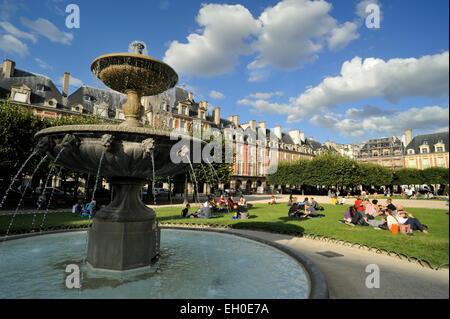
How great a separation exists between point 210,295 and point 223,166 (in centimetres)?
2548

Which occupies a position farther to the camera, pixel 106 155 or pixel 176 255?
pixel 176 255

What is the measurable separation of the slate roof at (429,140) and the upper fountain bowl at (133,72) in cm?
7690

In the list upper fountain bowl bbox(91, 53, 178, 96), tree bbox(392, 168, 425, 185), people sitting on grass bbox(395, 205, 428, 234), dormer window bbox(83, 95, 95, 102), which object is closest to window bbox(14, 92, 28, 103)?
dormer window bbox(83, 95, 95, 102)

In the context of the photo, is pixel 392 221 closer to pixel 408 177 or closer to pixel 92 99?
pixel 92 99

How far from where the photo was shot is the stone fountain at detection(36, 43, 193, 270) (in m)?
4.68

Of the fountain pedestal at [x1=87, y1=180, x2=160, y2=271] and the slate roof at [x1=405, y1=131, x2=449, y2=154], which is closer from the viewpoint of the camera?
the fountain pedestal at [x1=87, y1=180, x2=160, y2=271]

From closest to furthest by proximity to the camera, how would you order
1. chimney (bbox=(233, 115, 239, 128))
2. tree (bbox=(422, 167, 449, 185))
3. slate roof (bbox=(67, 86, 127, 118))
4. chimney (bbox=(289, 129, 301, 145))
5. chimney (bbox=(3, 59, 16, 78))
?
1. chimney (bbox=(3, 59, 16, 78))
2. slate roof (bbox=(67, 86, 127, 118))
3. tree (bbox=(422, 167, 449, 185))
4. chimney (bbox=(233, 115, 239, 128))
5. chimney (bbox=(289, 129, 301, 145))

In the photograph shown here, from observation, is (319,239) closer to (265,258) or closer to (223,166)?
(265,258)

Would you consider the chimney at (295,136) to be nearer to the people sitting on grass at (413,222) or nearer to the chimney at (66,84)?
the chimney at (66,84)

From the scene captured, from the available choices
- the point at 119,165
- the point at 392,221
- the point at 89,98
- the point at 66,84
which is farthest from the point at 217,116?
the point at 119,165

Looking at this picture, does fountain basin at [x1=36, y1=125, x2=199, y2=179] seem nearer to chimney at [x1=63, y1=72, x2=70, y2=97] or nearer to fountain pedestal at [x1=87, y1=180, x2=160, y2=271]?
fountain pedestal at [x1=87, y1=180, x2=160, y2=271]

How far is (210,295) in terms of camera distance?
12.5ft

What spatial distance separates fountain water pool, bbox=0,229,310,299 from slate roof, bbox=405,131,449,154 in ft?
249

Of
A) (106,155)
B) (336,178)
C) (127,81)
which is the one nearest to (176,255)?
(106,155)
